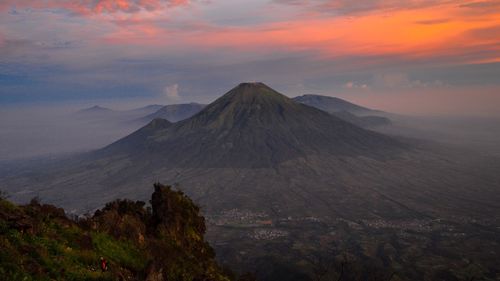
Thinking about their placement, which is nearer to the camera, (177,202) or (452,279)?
(177,202)

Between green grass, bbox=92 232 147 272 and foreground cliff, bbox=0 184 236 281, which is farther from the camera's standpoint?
green grass, bbox=92 232 147 272

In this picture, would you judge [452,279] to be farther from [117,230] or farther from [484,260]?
[117,230]

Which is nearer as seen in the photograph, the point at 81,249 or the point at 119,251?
the point at 81,249

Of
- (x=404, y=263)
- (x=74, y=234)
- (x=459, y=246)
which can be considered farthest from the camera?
(x=459, y=246)

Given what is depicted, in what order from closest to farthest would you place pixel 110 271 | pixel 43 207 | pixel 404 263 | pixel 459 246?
1. pixel 110 271
2. pixel 43 207
3. pixel 404 263
4. pixel 459 246

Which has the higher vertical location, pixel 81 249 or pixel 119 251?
pixel 81 249

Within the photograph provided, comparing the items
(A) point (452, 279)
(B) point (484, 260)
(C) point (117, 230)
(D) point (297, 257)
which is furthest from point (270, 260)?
(C) point (117, 230)

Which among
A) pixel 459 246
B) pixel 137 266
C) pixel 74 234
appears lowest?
pixel 459 246

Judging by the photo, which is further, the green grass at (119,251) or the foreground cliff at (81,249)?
the green grass at (119,251)
